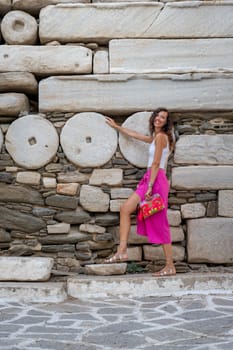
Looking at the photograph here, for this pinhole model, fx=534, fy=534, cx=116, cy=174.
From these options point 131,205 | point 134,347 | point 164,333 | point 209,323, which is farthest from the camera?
point 131,205

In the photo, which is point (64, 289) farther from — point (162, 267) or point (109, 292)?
point (162, 267)

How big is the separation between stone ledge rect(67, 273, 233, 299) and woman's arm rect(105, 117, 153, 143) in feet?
4.31

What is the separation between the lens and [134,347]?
3.03m

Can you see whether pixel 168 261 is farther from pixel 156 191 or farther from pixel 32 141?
pixel 32 141

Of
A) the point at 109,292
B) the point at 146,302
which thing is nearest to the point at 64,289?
the point at 109,292

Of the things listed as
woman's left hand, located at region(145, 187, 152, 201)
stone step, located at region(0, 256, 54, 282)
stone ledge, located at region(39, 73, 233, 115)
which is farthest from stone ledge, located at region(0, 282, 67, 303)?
stone ledge, located at region(39, 73, 233, 115)

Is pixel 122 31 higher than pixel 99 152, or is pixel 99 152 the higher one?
pixel 122 31

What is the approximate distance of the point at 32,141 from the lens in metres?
5.21

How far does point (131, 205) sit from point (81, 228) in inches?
23.1

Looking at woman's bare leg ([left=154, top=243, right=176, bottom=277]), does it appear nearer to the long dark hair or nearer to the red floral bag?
the red floral bag

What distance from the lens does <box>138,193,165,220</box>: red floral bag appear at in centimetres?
466

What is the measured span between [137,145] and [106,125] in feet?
1.17

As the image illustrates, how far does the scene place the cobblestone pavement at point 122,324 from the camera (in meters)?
3.11

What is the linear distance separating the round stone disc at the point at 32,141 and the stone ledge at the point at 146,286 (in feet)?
4.26
